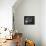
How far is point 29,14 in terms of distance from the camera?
4480 mm

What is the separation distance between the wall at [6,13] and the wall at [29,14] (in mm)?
911

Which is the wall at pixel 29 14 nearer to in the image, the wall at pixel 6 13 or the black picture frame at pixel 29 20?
the black picture frame at pixel 29 20

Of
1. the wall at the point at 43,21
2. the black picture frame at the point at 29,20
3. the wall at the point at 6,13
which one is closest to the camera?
the wall at the point at 6,13

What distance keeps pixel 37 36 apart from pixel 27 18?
2.86ft

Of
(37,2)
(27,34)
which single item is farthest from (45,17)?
(27,34)

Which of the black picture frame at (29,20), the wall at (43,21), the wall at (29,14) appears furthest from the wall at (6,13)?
the wall at (43,21)

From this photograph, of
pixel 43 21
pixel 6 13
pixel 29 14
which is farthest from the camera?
pixel 29 14

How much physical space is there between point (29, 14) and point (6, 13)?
4.03ft

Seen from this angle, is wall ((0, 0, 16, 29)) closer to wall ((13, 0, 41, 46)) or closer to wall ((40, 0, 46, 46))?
wall ((13, 0, 41, 46))

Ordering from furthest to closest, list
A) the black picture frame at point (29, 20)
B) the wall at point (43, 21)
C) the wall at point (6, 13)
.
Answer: the black picture frame at point (29, 20) → the wall at point (43, 21) → the wall at point (6, 13)

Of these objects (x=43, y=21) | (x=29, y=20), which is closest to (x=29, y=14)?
(x=29, y=20)

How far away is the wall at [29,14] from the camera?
4.47 m

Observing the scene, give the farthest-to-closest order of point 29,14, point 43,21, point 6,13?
point 29,14
point 43,21
point 6,13

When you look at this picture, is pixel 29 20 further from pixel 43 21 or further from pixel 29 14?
pixel 43 21
